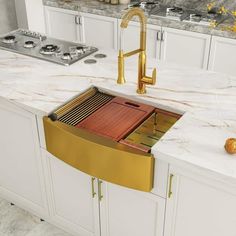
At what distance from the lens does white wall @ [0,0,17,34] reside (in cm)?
437

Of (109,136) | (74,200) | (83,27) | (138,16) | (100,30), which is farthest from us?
(83,27)

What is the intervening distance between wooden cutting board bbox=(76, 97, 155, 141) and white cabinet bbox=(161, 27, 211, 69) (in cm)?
168

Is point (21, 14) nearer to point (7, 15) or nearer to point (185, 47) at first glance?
point (7, 15)

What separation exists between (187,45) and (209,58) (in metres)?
0.24

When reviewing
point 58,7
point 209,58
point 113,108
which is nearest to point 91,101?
point 113,108

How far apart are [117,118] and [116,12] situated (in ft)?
7.11

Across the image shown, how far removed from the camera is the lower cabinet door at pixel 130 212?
6.39 ft

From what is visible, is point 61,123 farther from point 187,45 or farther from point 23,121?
point 187,45

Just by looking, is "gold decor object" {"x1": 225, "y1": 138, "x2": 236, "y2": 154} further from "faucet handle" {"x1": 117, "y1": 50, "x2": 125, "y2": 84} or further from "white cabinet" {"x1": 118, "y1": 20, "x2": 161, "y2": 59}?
"white cabinet" {"x1": 118, "y1": 20, "x2": 161, "y2": 59}

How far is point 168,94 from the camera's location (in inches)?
86.0

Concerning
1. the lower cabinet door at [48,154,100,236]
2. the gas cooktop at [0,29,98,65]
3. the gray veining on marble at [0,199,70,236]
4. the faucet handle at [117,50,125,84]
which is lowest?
the gray veining on marble at [0,199,70,236]

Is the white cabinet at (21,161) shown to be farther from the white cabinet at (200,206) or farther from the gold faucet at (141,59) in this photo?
the white cabinet at (200,206)

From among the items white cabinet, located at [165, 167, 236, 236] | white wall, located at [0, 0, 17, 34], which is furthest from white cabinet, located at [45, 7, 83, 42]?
white cabinet, located at [165, 167, 236, 236]

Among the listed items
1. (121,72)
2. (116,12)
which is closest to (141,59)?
(121,72)
